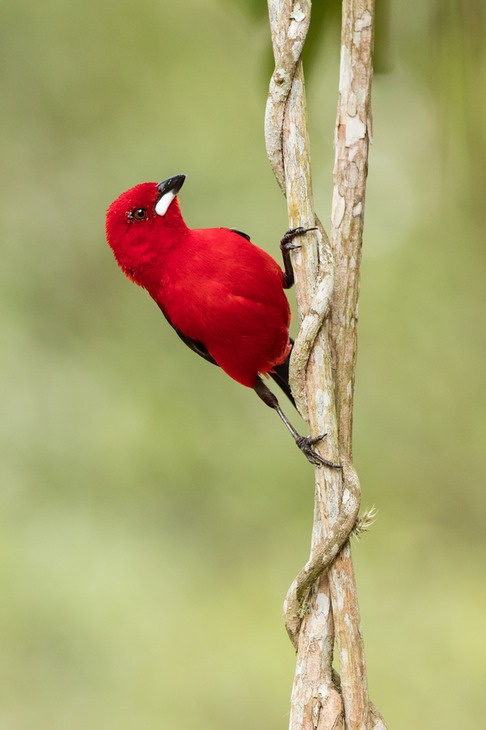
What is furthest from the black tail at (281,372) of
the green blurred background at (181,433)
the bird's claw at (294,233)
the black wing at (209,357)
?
the green blurred background at (181,433)

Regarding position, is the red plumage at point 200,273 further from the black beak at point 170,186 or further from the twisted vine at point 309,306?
the twisted vine at point 309,306

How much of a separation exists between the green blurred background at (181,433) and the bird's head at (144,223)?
4.64 ft

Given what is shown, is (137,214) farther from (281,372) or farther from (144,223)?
(281,372)

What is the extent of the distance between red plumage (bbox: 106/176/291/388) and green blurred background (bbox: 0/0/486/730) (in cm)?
135

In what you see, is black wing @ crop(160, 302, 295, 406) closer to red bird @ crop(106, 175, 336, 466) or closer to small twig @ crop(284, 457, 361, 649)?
red bird @ crop(106, 175, 336, 466)

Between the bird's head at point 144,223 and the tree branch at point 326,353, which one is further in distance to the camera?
the bird's head at point 144,223

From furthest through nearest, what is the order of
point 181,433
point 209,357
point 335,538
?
1. point 181,433
2. point 209,357
3. point 335,538

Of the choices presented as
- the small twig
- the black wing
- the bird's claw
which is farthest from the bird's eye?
the small twig

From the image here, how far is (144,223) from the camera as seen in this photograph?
1.53m

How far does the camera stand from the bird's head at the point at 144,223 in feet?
4.96

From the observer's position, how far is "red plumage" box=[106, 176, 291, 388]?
1.53 metres

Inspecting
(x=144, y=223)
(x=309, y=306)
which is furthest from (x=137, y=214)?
(x=309, y=306)

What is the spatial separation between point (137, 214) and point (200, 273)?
0.15m

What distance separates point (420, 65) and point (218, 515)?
6.90 ft
